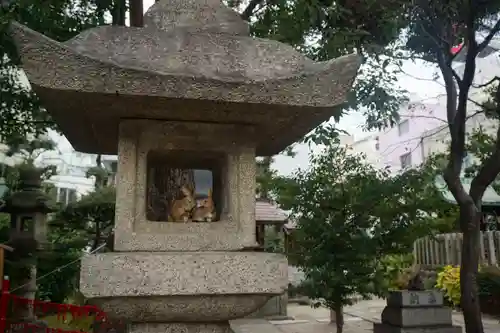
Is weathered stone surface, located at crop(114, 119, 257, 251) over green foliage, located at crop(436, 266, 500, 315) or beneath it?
over

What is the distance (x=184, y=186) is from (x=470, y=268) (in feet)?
15.7

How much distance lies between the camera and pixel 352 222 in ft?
22.2

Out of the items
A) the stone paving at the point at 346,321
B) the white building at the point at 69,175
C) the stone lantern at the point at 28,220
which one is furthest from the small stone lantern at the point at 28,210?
the white building at the point at 69,175

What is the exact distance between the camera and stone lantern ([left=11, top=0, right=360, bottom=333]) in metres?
2.24

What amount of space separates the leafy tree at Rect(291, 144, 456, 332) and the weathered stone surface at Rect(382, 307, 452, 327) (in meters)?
0.46

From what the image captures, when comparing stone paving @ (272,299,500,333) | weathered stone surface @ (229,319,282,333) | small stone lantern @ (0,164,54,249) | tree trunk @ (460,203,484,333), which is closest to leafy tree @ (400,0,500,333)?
tree trunk @ (460,203,484,333)

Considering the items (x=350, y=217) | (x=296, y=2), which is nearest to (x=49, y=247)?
(x=350, y=217)

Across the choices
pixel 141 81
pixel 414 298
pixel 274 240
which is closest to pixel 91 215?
pixel 274 240

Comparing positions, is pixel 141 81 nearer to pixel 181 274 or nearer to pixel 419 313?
pixel 181 274

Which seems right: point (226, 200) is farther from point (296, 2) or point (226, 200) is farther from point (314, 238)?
point (314, 238)

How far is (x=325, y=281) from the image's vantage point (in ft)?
21.6

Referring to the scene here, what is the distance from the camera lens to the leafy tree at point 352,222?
21.5 ft

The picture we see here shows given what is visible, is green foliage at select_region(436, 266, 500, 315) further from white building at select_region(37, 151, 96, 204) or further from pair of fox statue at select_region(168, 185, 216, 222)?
white building at select_region(37, 151, 96, 204)

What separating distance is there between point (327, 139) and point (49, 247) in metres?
Result: 5.14
